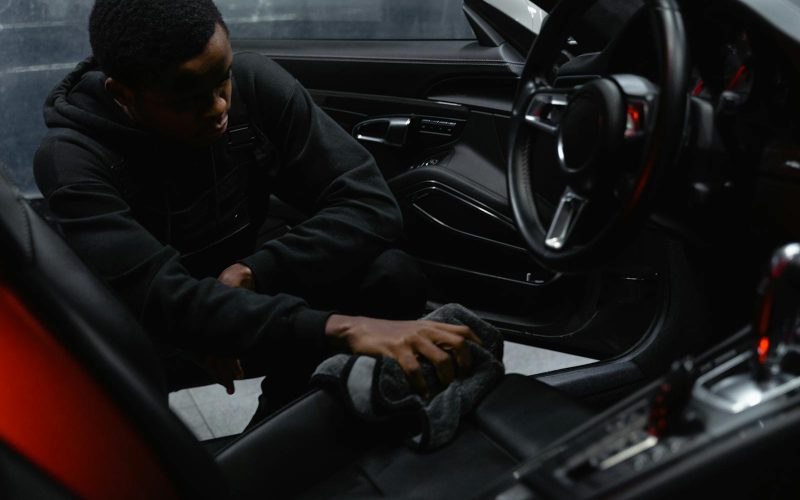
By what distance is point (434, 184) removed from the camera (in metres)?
1.99

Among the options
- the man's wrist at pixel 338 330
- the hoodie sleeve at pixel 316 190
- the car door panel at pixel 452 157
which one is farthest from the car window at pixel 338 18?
the man's wrist at pixel 338 330

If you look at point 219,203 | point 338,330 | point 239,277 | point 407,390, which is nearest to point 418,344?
point 407,390

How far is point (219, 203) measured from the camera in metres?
1.56

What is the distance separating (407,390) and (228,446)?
206 mm

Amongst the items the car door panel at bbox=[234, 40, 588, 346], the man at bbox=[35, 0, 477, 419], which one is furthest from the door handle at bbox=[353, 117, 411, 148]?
the man at bbox=[35, 0, 477, 419]

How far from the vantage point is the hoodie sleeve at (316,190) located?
1536 mm

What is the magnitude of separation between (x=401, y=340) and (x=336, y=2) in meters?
1.63

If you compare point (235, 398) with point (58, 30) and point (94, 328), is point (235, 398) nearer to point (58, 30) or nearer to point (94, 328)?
point (58, 30)

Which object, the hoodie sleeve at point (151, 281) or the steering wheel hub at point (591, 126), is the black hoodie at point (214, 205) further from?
the steering wheel hub at point (591, 126)

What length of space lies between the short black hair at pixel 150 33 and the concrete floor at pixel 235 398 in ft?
2.74

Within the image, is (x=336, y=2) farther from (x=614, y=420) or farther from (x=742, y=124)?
(x=614, y=420)

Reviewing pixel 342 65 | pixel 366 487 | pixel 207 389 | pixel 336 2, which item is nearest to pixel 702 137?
pixel 366 487

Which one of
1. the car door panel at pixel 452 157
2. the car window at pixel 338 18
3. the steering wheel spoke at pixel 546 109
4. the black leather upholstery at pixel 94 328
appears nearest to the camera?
the black leather upholstery at pixel 94 328

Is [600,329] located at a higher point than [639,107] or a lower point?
lower
